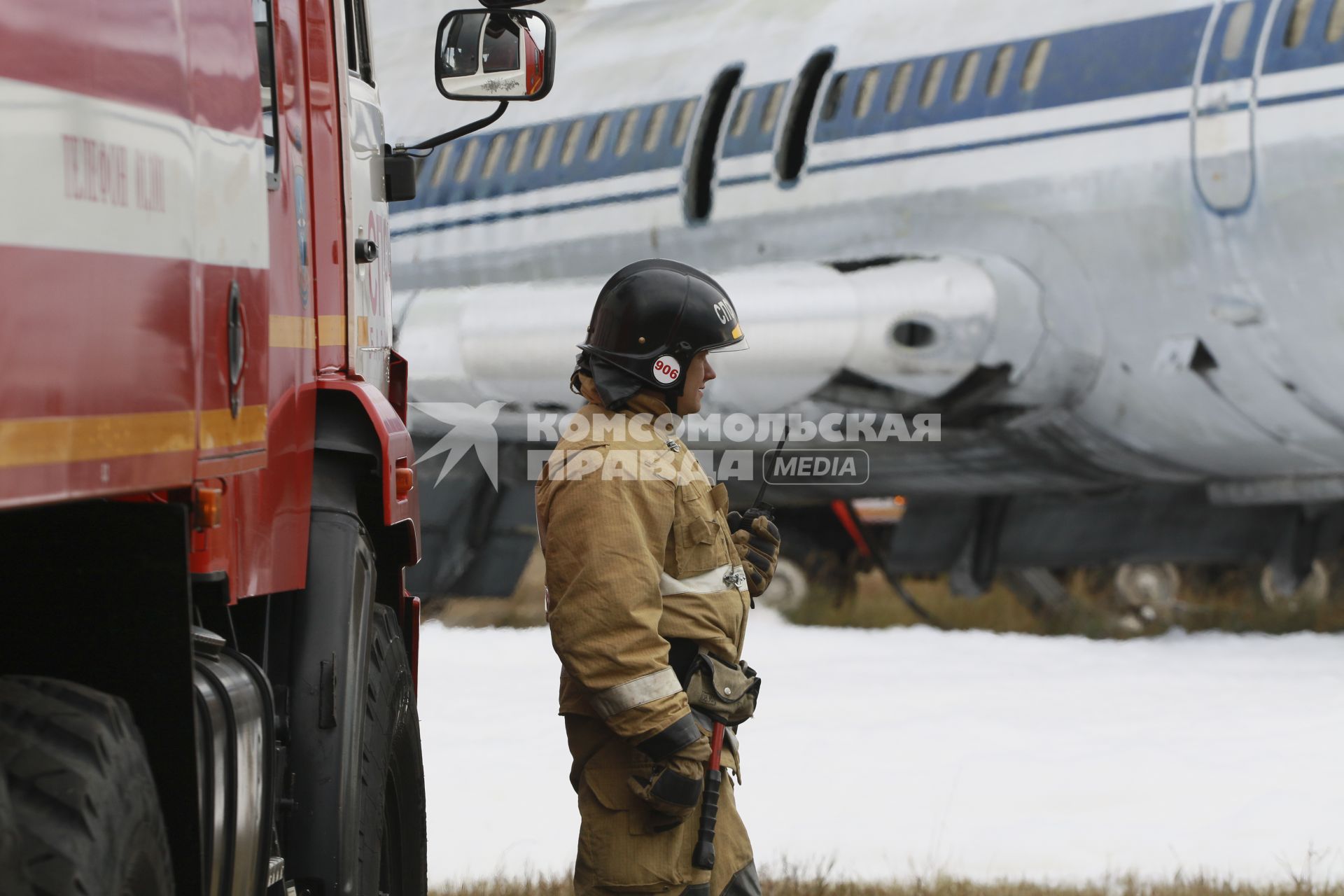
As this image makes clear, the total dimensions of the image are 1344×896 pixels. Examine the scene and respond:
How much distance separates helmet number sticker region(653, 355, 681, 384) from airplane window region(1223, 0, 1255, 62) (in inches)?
248

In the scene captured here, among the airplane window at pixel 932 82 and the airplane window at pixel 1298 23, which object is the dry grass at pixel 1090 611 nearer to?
the airplane window at pixel 932 82

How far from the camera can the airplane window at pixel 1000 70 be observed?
10.1 meters

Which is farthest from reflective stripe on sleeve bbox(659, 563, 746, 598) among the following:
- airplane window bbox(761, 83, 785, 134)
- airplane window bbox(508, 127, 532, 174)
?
airplane window bbox(508, 127, 532, 174)

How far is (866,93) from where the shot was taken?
429 inches

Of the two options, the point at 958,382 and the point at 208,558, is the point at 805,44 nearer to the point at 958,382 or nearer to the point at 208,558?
the point at 958,382

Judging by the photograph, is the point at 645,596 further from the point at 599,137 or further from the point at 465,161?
the point at 465,161

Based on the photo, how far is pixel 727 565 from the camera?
367 cm

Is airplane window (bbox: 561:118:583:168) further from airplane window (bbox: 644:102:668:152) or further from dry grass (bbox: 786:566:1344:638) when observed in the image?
dry grass (bbox: 786:566:1344:638)

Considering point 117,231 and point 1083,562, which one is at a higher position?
point 117,231

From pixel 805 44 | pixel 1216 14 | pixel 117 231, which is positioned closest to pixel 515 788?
pixel 117 231

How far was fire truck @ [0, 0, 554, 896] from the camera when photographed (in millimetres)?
2016

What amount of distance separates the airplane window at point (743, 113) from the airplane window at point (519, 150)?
211 centimetres

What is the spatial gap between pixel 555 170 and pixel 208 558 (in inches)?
405

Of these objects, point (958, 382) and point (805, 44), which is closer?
point (958, 382)
